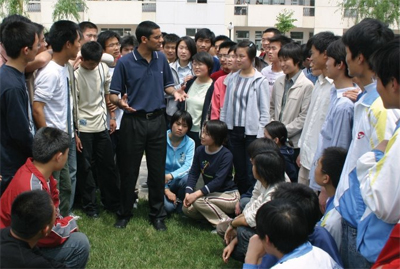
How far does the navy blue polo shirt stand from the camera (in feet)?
15.6

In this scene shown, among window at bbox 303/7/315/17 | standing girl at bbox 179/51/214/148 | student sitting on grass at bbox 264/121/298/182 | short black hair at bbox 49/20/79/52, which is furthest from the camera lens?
window at bbox 303/7/315/17

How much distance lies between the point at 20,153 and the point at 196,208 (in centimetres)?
189

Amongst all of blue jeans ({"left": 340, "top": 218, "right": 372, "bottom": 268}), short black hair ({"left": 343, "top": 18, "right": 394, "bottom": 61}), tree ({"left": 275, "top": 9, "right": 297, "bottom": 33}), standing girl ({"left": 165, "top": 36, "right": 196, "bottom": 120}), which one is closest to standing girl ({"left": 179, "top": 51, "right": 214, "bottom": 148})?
standing girl ({"left": 165, "top": 36, "right": 196, "bottom": 120})

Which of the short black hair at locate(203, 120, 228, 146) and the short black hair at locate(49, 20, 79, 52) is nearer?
the short black hair at locate(49, 20, 79, 52)

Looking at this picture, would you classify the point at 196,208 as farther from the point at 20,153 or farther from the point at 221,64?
the point at 221,64

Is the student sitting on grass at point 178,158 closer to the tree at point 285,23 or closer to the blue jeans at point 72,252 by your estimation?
the blue jeans at point 72,252

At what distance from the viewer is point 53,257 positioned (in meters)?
3.17

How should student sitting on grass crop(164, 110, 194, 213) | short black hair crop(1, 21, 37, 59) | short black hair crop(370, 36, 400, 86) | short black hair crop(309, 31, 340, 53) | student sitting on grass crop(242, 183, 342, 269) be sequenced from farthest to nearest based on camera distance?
student sitting on grass crop(164, 110, 194, 213)
short black hair crop(309, 31, 340, 53)
short black hair crop(1, 21, 37, 59)
student sitting on grass crop(242, 183, 342, 269)
short black hair crop(370, 36, 400, 86)

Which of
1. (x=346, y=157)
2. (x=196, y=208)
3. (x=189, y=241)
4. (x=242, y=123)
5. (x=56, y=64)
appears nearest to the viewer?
(x=346, y=157)

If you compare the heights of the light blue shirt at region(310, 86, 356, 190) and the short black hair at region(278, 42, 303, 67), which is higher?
the short black hair at region(278, 42, 303, 67)

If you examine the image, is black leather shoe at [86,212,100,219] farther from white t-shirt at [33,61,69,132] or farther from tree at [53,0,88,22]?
tree at [53,0,88,22]

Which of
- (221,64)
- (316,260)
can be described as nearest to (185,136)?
(221,64)

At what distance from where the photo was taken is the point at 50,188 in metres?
3.41

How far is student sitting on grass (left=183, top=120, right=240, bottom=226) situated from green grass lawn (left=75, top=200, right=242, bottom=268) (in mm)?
208
